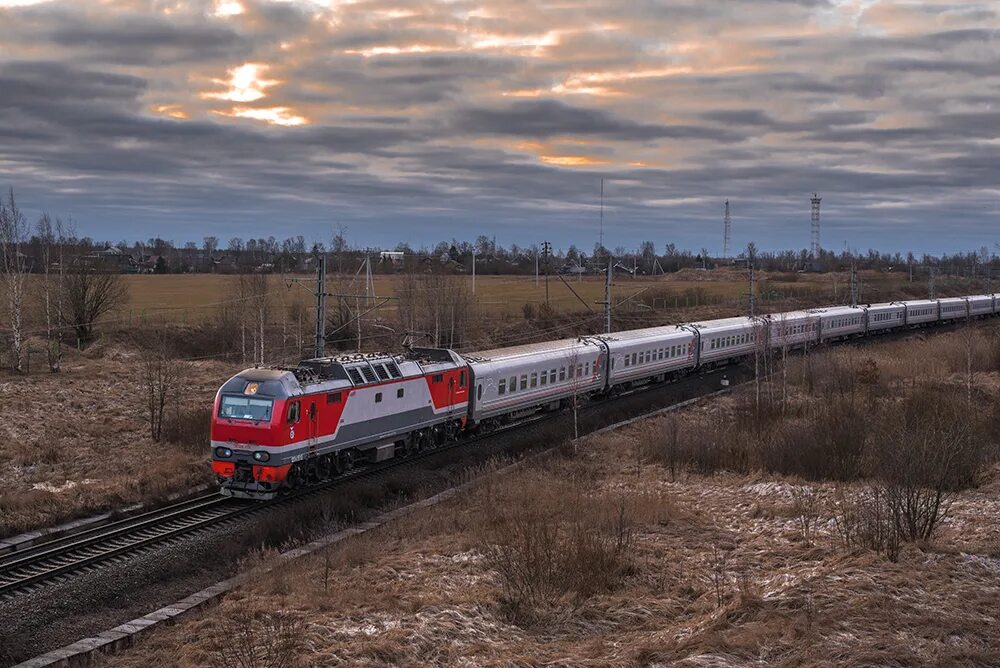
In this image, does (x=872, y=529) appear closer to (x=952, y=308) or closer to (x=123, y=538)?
(x=123, y=538)

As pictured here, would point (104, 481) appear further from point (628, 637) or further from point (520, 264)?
point (520, 264)

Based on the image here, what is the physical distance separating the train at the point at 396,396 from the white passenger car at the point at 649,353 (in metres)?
0.07

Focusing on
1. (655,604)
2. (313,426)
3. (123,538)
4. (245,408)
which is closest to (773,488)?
(655,604)

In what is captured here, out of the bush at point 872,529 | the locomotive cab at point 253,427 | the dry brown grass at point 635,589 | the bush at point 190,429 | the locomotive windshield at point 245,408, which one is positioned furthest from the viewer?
the bush at point 190,429

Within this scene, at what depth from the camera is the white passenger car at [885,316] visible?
81312 mm

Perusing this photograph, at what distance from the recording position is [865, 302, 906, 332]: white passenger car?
81.3 meters

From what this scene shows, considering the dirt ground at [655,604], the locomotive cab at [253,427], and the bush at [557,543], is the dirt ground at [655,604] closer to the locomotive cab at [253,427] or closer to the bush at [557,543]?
the bush at [557,543]

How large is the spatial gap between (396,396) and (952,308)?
8388 centimetres

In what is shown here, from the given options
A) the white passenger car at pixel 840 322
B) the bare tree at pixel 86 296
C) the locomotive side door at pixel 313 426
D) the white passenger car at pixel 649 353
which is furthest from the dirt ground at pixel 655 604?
the white passenger car at pixel 840 322

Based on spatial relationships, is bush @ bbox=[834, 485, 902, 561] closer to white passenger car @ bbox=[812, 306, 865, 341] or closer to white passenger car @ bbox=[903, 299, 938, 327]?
white passenger car @ bbox=[812, 306, 865, 341]

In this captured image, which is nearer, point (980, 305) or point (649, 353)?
point (649, 353)

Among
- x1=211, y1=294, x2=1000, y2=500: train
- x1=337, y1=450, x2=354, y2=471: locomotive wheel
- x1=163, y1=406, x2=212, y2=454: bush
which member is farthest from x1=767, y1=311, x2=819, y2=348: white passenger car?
x1=163, y1=406, x2=212, y2=454: bush

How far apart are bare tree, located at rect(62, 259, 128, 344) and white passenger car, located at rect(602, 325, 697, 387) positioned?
115 feet

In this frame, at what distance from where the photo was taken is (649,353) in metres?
52.0
